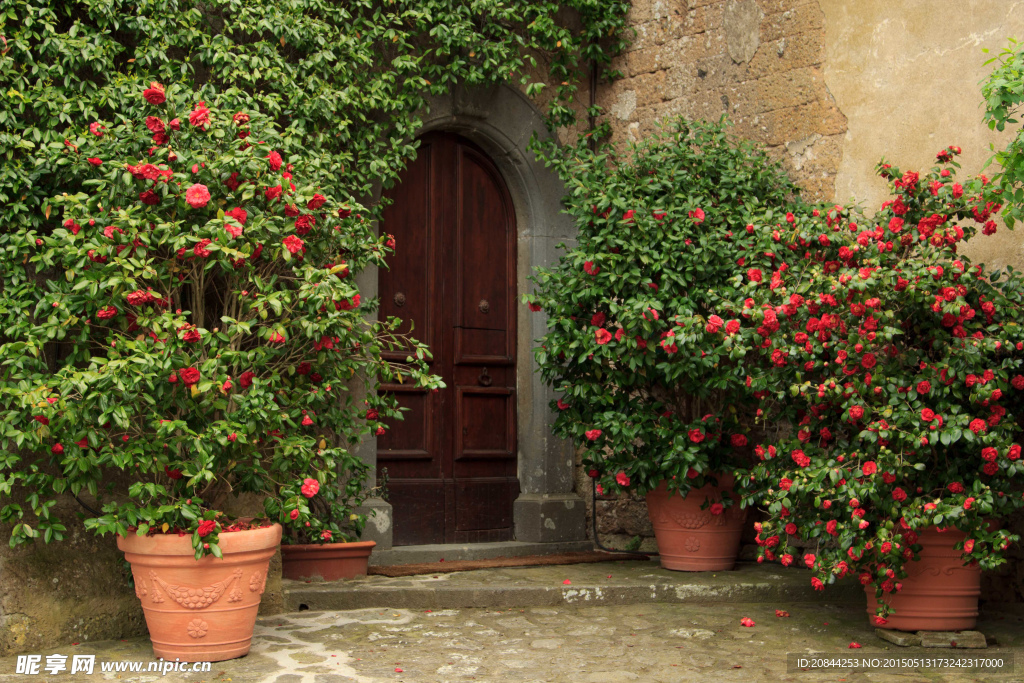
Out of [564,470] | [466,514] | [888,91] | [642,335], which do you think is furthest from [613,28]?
[466,514]

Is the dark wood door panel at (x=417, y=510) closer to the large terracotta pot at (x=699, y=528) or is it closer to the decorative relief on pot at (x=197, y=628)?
the large terracotta pot at (x=699, y=528)

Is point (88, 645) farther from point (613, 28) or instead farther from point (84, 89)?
point (613, 28)

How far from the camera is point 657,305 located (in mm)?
4672

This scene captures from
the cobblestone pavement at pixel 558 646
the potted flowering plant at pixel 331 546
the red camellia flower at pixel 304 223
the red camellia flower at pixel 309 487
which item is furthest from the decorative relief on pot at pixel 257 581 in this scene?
the red camellia flower at pixel 304 223

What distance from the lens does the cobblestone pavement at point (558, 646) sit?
343cm

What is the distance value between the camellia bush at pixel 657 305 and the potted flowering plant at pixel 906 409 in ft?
2.02

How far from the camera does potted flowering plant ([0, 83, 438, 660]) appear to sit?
3.38 m

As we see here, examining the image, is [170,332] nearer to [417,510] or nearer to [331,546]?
[331,546]

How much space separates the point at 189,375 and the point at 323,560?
1692 millimetres

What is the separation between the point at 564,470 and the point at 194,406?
9.58 feet

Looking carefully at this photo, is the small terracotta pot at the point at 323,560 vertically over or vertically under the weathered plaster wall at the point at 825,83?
under

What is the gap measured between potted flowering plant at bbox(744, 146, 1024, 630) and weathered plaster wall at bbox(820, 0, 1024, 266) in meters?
0.69

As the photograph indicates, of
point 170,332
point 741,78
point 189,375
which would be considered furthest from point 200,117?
point 741,78

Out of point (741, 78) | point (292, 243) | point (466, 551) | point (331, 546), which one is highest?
point (741, 78)
